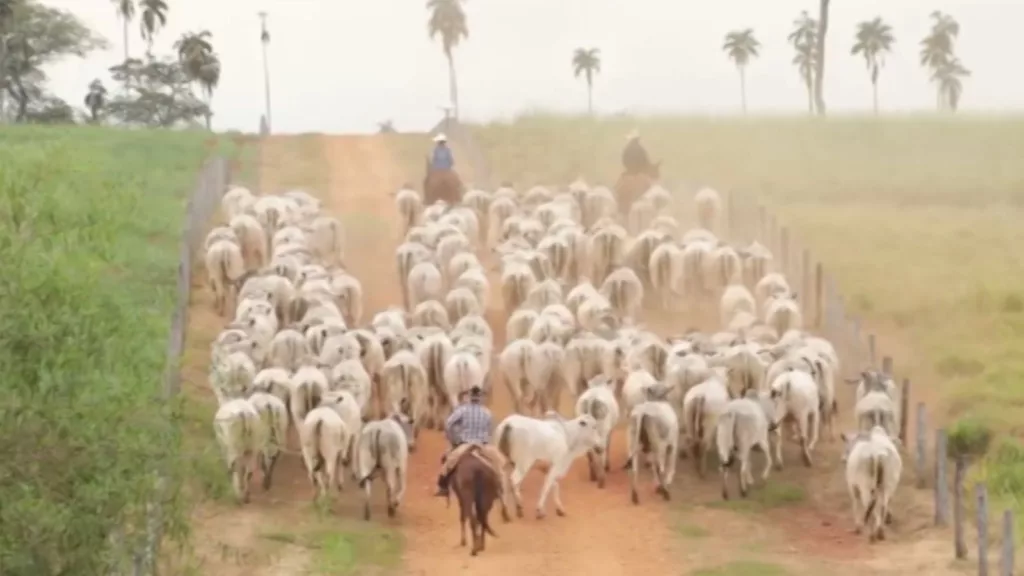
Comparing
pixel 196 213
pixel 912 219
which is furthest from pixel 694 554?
pixel 912 219

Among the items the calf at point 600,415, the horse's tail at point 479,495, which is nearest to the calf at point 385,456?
the horse's tail at point 479,495

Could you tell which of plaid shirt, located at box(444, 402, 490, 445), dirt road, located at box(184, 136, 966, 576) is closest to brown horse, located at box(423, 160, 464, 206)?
dirt road, located at box(184, 136, 966, 576)

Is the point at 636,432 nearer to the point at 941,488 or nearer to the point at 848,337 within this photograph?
the point at 941,488

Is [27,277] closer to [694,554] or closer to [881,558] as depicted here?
[694,554]

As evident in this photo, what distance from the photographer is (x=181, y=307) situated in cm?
2334

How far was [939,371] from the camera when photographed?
969 inches

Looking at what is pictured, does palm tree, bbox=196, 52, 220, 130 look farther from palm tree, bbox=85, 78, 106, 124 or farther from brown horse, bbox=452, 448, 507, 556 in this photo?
brown horse, bbox=452, 448, 507, 556

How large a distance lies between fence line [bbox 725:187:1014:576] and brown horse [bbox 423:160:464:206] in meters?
6.03

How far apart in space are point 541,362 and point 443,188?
39.1 ft

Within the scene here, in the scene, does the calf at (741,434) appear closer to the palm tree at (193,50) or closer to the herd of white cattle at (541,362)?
the herd of white cattle at (541,362)

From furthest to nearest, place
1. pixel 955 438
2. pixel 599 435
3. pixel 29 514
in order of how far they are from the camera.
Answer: pixel 955 438 < pixel 599 435 < pixel 29 514

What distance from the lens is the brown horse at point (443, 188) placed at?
32.7 m

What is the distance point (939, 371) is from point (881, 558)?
26.8ft

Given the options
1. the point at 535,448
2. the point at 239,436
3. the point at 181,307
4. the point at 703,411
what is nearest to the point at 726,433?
the point at 703,411
